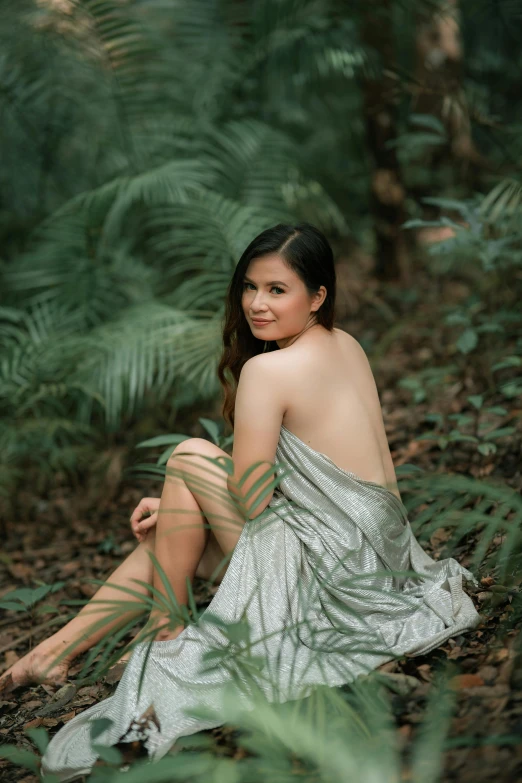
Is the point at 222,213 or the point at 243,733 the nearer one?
the point at 243,733

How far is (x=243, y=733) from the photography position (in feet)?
6.39

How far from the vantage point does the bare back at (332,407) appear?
2.20m

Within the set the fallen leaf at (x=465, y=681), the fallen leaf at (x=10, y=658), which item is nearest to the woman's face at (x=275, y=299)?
the fallen leaf at (x=465, y=681)

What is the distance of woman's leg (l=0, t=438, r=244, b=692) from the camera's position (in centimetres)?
227

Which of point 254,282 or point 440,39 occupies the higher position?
point 440,39

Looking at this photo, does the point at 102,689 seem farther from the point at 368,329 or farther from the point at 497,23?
the point at 497,23

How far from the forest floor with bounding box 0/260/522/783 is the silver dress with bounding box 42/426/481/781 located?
9cm

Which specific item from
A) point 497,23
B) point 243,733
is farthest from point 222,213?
point 497,23

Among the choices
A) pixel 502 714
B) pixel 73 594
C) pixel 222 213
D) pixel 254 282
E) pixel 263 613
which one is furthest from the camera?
pixel 222 213

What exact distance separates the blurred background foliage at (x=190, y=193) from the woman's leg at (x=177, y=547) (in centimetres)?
123

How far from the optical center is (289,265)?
230 cm

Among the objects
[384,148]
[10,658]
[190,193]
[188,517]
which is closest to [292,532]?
[188,517]

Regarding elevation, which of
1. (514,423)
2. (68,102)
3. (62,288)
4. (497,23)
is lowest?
(514,423)

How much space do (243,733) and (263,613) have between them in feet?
1.01
